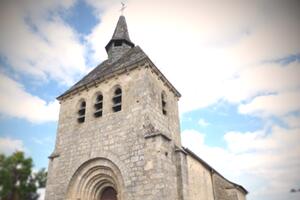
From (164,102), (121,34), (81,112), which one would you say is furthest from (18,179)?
(164,102)

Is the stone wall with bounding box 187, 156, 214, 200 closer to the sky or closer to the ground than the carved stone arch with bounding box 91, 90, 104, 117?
closer to the ground

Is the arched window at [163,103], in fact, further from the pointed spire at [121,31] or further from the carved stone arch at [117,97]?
the pointed spire at [121,31]

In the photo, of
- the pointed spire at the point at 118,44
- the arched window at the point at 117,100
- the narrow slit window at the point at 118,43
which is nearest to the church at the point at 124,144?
the arched window at the point at 117,100

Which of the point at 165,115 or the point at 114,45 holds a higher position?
the point at 114,45

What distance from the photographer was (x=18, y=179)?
2041 cm

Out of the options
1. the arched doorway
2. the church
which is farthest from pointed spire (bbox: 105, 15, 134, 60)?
the arched doorway

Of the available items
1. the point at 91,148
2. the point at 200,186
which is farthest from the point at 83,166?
the point at 200,186

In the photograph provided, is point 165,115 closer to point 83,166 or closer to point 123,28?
point 83,166

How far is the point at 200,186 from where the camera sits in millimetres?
10672

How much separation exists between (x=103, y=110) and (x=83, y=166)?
7.78 feet

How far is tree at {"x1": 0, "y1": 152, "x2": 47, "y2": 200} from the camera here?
18656 mm

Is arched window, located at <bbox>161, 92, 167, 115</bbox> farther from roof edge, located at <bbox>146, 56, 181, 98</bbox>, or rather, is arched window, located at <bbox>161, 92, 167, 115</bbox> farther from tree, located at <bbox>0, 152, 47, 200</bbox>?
tree, located at <bbox>0, 152, 47, 200</bbox>

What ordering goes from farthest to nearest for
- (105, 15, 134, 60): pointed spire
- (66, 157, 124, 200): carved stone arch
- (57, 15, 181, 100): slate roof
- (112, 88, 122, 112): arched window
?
(105, 15, 134, 60): pointed spire, (57, 15, 181, 100): slate roof, (112, 88, 122, 112): arched window, (66, 157, 124, 200): carved stone arch

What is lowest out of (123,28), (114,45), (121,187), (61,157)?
(121,187)
